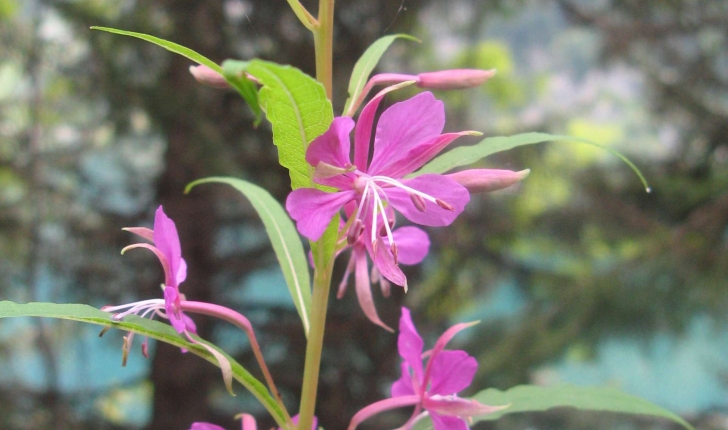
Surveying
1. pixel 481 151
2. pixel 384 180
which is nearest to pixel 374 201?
pixel 384 180

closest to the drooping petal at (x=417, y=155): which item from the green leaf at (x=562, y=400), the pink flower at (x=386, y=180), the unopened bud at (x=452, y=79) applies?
the pink flower at (x=386, y=180)

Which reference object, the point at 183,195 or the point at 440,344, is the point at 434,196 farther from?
the point at 183,195

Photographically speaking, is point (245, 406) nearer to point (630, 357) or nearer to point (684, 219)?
point (630, 357)

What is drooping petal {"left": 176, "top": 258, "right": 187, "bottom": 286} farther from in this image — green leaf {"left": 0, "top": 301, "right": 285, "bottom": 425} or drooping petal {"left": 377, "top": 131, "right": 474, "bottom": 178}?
drooping petal {"left": 377, "top": 131, "right": 474, "bottom": 178}

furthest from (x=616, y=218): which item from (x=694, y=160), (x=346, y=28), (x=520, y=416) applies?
(x=346, y=28)

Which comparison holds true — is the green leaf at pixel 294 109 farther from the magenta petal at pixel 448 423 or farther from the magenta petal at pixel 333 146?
the magenta petal at pixel 448 423
